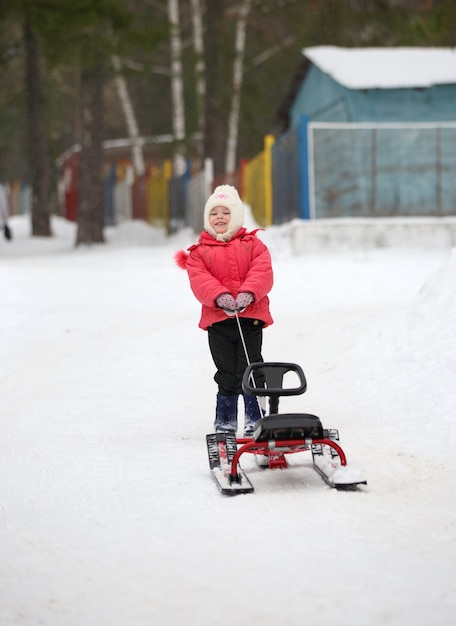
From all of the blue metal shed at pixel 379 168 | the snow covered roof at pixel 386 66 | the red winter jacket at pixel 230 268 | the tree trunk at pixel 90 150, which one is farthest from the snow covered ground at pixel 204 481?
the tree trunk at pixel 90 150

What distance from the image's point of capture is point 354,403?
7.33 metres

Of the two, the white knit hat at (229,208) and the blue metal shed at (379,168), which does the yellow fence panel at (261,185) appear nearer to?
the blue metal shed at (379,168)

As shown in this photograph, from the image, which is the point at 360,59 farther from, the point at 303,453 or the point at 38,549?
the point at 38,549

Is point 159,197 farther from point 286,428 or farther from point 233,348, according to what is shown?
point 286,428

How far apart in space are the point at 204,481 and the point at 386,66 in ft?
62.4

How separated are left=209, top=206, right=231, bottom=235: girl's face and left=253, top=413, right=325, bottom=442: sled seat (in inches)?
55.3

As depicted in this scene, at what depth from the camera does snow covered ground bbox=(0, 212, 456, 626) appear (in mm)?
3459

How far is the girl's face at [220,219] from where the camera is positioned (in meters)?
5.90

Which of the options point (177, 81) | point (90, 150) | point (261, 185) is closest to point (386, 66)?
point (261, 185)

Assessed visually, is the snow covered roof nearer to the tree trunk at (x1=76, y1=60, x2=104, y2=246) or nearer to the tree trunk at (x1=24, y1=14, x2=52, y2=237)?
the tree trunk at (x1=76, y1=60, x2=104, y2=246)

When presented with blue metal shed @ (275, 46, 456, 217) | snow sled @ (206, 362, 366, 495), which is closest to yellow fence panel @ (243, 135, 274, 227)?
blue metal shed @ (275, 46, 456, 217)

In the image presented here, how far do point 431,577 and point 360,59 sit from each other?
2085cm

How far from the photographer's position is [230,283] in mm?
5832

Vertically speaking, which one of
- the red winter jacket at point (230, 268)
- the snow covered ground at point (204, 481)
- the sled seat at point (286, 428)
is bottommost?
the snow covered ground at point (204, 481)
